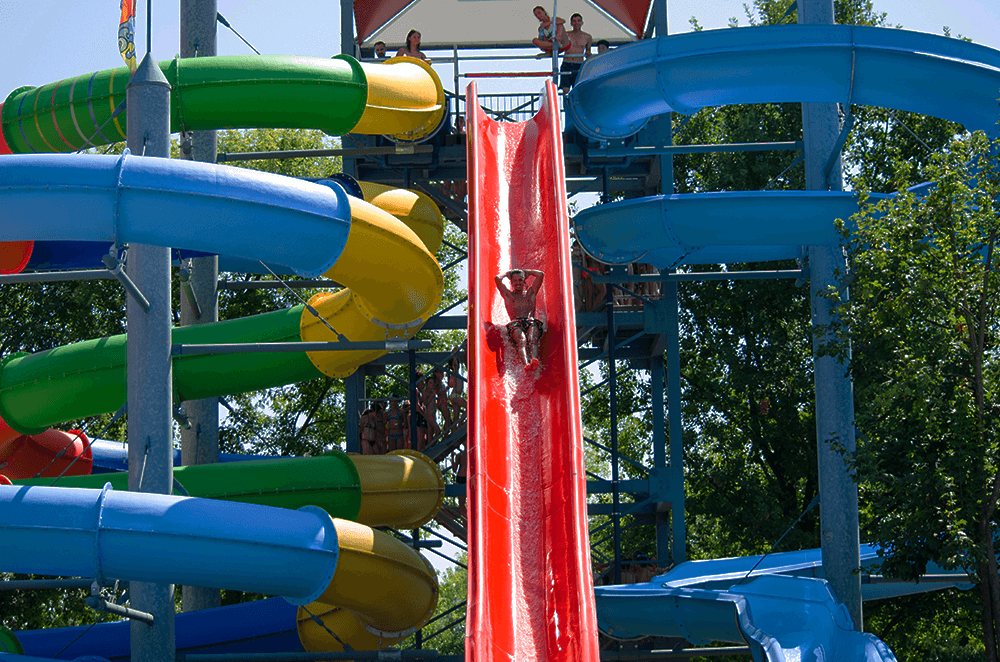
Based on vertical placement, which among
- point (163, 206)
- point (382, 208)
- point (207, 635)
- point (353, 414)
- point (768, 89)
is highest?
point (768, 89)

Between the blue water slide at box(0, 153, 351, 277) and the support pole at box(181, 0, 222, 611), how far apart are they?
4458 millimetres

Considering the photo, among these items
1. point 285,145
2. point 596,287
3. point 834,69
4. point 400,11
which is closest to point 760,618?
point 834,69

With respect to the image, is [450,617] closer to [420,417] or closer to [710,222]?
[420,417]

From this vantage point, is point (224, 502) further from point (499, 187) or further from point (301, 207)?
point (499, 187)

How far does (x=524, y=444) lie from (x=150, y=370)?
3647mm

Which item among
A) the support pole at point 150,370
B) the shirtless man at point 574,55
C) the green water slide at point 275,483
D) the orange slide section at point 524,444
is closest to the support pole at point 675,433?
the orange slide section at point 524,444

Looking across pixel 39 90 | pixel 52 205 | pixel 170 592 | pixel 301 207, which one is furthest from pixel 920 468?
pixel 39 90

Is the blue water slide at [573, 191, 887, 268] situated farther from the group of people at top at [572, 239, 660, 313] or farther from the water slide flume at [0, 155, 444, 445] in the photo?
the water slide flume at [0, 155, 444, 445]

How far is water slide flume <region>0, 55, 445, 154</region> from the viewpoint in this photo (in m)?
13.5

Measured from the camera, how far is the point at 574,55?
17.5m

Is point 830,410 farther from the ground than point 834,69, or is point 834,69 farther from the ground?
point 834,69

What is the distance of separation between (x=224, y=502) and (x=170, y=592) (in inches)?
45.8

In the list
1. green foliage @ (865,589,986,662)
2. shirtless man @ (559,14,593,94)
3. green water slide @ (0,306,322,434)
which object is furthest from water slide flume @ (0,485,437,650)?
green foliage @ (865,589,986,662)

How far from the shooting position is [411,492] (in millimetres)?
13727
